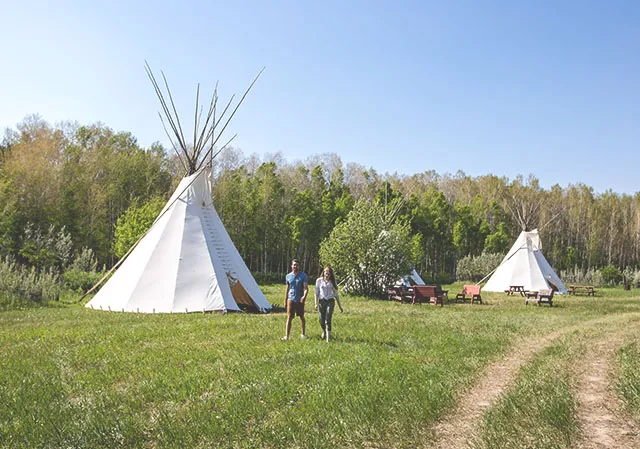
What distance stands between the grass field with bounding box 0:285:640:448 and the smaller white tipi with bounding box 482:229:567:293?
1895 cm

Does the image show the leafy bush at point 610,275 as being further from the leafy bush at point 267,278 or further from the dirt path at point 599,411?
the dirt path at point 599,411

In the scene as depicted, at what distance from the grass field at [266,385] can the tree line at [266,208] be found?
14.3 meters

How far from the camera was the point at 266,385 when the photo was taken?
628cm

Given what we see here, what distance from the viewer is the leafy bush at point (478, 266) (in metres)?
42.5

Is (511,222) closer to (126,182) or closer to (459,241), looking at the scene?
(459,241)

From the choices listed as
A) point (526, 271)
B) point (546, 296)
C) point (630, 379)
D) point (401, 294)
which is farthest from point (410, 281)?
Result: point (630, 379)

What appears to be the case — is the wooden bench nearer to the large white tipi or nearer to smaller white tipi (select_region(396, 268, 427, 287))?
smaller white tipi (select_region(396, 268, 427, 287))

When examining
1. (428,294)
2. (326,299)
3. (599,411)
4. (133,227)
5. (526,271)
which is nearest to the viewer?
(599,411)

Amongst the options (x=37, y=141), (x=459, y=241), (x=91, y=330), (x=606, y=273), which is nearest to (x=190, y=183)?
(x=91, y=330)

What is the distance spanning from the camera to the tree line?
98.0ft

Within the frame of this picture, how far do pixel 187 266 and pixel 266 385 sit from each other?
31.4 feet

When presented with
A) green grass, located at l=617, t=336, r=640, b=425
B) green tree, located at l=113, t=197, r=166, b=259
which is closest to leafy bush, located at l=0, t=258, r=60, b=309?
green tree, located at l=113, t=197, r=166, b=259

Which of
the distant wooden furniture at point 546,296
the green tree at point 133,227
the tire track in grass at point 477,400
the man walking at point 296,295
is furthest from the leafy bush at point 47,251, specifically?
the distant wooden furniture at point 546,296

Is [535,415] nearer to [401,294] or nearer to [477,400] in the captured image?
[477,400]
